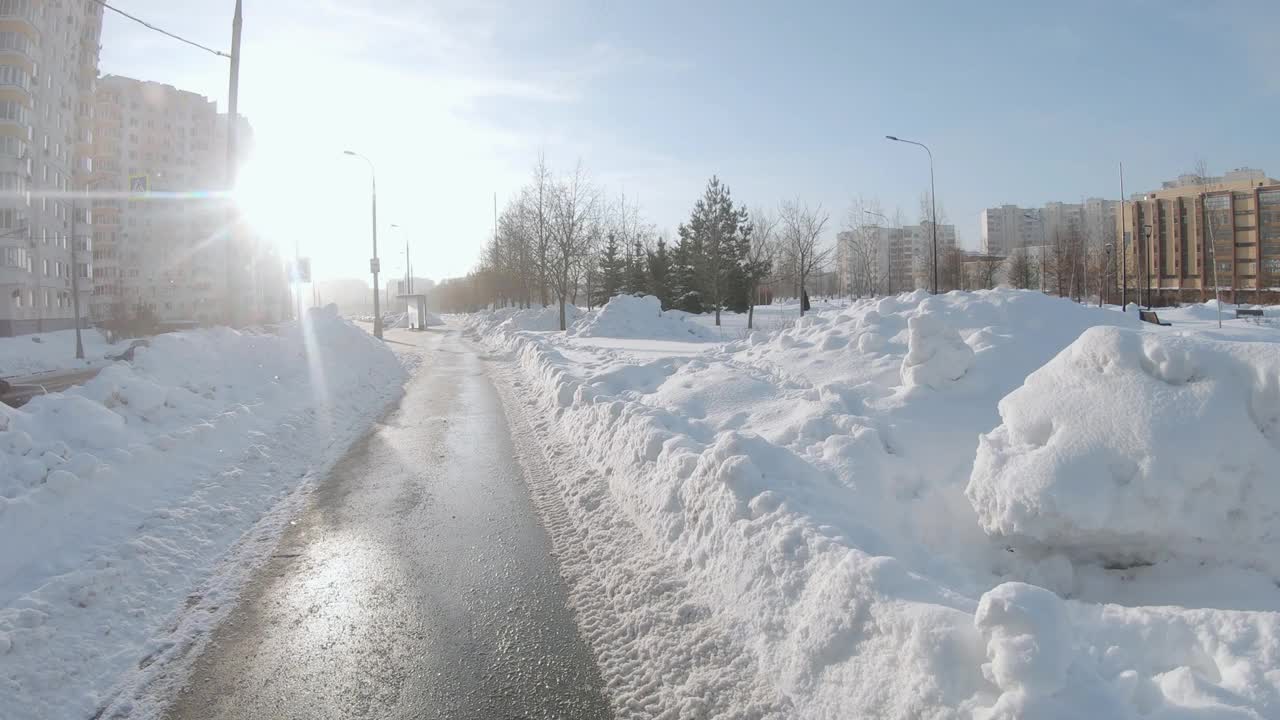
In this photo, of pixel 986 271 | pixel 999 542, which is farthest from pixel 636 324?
pixel 986 271

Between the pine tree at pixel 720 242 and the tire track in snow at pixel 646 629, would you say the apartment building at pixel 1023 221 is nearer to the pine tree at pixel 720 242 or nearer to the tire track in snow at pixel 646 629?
the pine tree at pixel 720 242

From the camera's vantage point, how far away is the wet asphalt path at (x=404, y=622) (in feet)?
11.9

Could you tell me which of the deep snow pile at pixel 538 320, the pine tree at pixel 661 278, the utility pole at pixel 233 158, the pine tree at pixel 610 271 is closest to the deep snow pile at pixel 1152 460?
the utility pole at pixel 233 158

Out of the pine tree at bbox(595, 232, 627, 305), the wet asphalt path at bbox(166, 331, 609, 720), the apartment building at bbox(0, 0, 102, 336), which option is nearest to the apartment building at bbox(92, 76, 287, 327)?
the apartment building at bbox(0, 0, 102, 336)

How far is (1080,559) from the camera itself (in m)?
4.47

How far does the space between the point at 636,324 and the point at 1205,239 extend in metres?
70.5

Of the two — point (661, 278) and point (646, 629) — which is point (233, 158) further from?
point (661, 278)

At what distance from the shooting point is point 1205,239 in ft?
236

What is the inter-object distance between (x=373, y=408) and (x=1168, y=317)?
123 ft

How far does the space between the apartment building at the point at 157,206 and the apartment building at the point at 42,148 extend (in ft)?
77.6

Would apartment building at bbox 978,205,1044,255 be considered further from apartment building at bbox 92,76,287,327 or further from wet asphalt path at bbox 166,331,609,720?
wet asphalt path at bbox 166,331,609,720

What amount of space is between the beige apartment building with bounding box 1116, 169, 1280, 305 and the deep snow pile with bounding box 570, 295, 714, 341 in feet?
169

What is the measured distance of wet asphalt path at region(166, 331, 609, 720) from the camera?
364 centimetres

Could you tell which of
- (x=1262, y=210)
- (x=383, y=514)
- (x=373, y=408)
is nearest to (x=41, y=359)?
(x=373, y=408)
